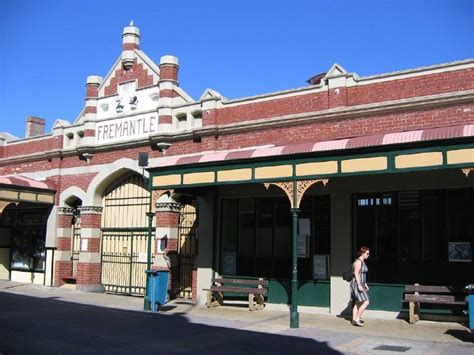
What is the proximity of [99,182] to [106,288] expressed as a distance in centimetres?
371

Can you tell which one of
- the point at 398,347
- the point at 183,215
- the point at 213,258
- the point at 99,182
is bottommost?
Answer: the point at 398,347

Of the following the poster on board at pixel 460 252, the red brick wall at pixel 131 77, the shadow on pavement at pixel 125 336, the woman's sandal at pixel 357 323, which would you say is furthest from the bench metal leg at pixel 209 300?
the red brick wall at pixel 131 77

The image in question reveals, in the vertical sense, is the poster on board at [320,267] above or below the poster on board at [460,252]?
below

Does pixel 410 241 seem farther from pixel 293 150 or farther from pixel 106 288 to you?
pixel 106 288

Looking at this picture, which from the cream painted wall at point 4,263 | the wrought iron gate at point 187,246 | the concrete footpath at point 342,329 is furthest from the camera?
the cream painted wall at point 4,263

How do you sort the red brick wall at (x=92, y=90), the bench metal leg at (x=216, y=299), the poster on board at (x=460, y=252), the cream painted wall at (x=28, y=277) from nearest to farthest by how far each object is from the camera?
the poster on board at (x=460, y=252)
the bench metal leg at (x=216, y=299)
the red brick wall at (x=92, y=90)
the cream painted wall at (x=28, y=277)

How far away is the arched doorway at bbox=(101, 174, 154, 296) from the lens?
61.3ft

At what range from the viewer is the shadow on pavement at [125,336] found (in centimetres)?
909

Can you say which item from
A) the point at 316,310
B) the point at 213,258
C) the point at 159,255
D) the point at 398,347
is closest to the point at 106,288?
the point at 159,255

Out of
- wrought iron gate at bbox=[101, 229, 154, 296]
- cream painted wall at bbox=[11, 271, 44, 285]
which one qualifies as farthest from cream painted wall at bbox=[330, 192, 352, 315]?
cream painted wall at bbox=[11, 271, 44, 285]

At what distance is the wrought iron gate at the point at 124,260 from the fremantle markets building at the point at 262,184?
0.17 ft

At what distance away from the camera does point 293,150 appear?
12.3 metres

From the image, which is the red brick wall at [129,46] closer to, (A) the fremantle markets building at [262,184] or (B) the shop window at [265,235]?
(A) the fremantle markets building at [262,184]

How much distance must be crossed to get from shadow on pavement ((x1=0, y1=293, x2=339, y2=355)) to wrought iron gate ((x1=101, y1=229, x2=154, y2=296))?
15.2 ft
